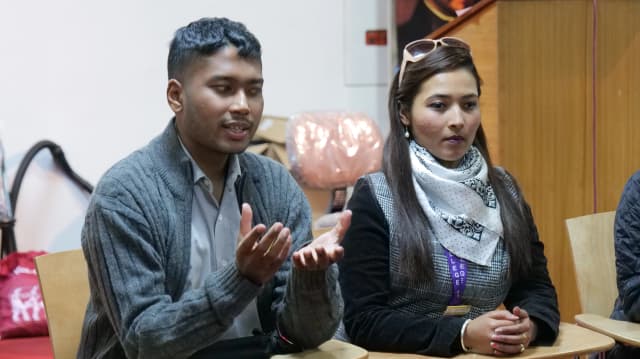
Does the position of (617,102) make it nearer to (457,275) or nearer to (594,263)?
(594,263)

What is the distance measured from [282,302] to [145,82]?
103 inches

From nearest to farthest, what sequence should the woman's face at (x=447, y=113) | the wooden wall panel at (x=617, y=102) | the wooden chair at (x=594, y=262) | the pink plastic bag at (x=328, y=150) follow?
the woman's face at (x=447, y=113)
the wooden chair at (x=594, y=262)
the wooden wall panel at (x=617, y=102)
the pink plastic bag at (x=328, y=150)

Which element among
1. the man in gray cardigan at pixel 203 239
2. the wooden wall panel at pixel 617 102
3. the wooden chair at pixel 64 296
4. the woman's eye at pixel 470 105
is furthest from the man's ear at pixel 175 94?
the wooden wall panel at pixel 617 102

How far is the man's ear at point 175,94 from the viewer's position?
186 centimetres

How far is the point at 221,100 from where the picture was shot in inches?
71.2

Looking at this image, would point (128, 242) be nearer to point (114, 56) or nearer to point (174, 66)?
point (174, 66)

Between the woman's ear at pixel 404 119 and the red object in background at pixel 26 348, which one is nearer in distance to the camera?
the woman's ear at pixel 404 119

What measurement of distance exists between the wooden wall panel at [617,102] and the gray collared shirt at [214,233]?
2.50 m

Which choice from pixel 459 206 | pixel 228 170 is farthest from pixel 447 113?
pixel 228 170

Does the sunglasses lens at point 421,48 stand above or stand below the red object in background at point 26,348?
above

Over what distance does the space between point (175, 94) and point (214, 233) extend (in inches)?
12.6

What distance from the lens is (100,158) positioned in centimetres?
413

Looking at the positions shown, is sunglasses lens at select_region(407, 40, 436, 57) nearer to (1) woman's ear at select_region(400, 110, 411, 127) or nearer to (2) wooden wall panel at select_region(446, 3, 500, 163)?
(1) woman's ear at select_region(400, 110, 411, 127)

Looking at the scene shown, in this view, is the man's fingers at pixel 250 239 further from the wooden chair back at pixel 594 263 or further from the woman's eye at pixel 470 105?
the wooden chair back at pixel 594 263
